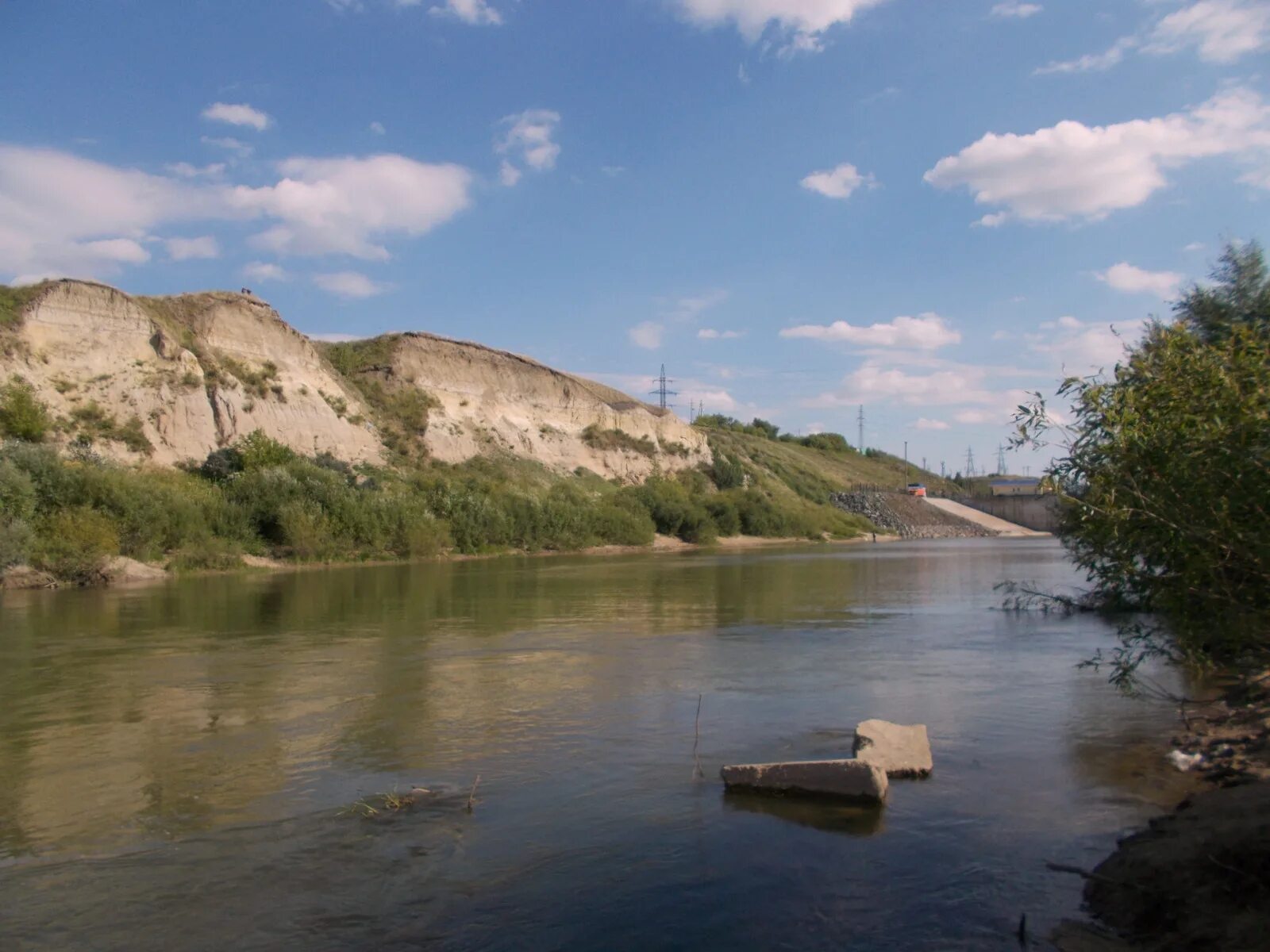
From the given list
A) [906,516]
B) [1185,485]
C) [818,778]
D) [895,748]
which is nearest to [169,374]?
[895,748]

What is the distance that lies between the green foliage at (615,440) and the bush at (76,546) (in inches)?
1689

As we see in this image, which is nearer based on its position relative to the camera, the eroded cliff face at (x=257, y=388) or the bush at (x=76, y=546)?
the bush at (x=76, y=546)

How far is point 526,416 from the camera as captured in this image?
70.2m

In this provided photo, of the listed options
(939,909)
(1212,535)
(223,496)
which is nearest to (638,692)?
(939,909)

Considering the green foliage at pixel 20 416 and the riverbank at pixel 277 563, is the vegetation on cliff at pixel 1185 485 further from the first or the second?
the green foliage at pixel 20 416

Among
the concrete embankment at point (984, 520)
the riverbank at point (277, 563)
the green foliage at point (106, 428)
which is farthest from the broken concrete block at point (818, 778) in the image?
the concrete embankment at point (984, 520)

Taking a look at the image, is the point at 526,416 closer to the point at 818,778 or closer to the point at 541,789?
the point at 541,789

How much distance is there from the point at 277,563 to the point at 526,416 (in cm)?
3174

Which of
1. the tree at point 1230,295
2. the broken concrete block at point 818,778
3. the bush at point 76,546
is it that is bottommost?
the broken concrete block at point 818,778

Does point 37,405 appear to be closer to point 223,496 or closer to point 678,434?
point 223,496

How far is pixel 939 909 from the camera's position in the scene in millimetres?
6113

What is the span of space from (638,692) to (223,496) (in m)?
32.9

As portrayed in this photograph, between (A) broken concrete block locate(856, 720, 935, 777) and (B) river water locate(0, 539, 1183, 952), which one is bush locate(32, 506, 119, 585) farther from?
(A) broken concrete block locate(856, 720, 935, 777)

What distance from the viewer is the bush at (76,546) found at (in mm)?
30531
